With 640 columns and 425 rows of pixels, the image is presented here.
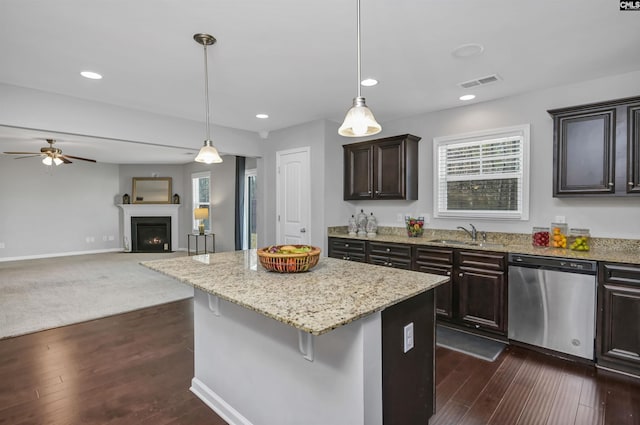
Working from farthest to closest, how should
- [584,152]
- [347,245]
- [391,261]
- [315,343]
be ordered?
[347,245], [391,261], [584,152], [315,343]

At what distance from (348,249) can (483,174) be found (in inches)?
73.8

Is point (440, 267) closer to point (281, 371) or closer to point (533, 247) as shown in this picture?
point (533, 247)

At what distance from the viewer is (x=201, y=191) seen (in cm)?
866

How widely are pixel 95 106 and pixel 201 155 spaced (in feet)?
7.06

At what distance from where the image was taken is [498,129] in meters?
3.65

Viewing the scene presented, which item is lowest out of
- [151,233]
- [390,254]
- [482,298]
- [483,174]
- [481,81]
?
[482,298]

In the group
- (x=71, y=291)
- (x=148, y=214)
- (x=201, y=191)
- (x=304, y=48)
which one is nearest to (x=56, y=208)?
Answer: (x=148, y=214)

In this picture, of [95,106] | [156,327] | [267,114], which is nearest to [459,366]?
[156,327]

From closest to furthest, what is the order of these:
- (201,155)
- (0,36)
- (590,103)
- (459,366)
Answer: (0,36) < (201,155) < (459,366) < (590,103)

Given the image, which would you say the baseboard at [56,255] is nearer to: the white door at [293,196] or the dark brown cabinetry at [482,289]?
the white door at [293,196]

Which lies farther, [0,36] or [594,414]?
[0,36]

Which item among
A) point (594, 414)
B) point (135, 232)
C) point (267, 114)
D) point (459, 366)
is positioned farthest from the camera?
point (135, 232)

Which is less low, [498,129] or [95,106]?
[95,106]

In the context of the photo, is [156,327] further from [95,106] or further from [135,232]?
[135,232]
